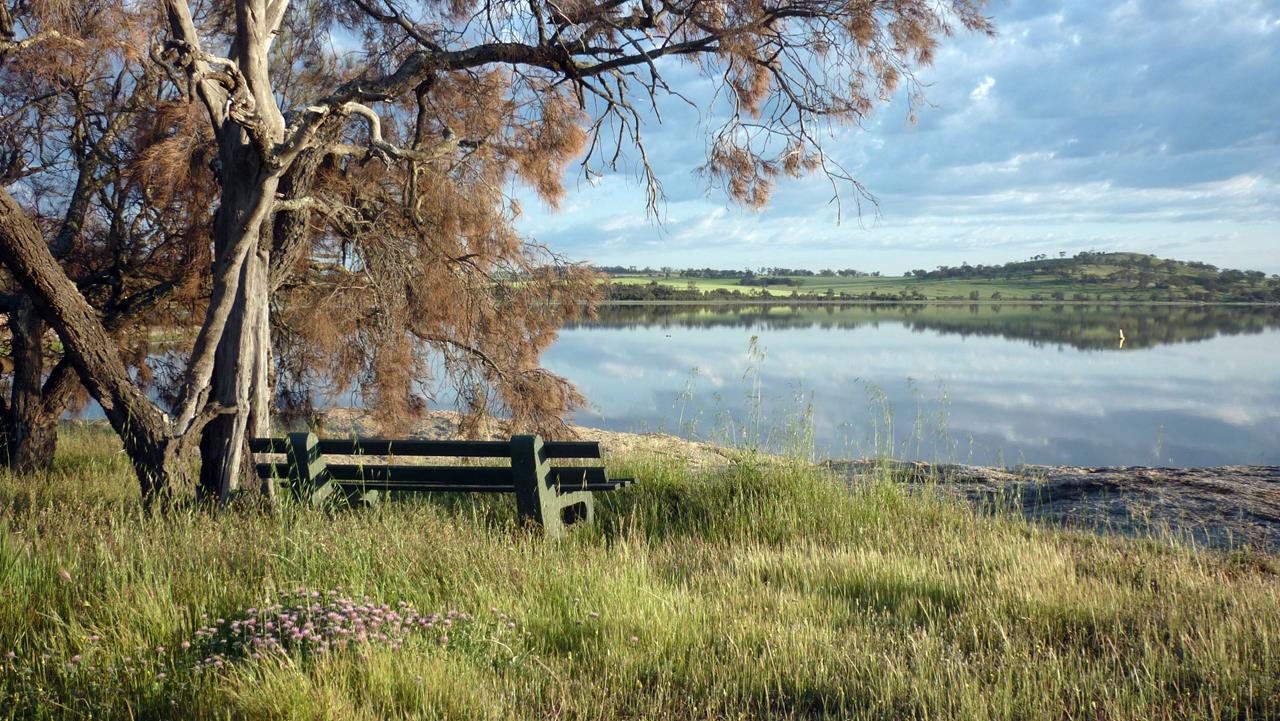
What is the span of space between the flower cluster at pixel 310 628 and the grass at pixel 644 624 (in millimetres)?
42

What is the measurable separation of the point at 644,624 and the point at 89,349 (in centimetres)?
430

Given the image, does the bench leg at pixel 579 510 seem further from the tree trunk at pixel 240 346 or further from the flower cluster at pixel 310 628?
the tree trunk at pixel 240 346

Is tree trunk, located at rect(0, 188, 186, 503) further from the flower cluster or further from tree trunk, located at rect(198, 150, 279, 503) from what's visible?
the flower cluster

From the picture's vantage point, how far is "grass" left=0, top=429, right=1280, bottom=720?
9.04 feet

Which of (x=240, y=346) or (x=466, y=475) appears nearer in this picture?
(x=466, y=475)

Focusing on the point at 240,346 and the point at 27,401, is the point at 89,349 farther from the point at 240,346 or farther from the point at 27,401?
the point at 27,401

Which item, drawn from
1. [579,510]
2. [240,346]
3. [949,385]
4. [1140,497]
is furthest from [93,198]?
[949,385]

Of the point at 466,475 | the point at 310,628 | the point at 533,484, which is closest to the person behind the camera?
the point at 310,628

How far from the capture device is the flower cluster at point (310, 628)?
9.43ft

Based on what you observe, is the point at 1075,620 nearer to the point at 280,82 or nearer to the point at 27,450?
the point at 27,450

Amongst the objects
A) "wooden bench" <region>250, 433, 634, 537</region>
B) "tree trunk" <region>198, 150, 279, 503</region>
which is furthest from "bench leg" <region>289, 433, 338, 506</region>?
"tree trunk" <region>198, 150, 279, 503</region>

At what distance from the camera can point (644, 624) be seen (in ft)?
11.2

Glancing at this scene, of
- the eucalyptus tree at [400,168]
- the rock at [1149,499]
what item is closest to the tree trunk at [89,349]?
the eucalyptus tree at [400,168]

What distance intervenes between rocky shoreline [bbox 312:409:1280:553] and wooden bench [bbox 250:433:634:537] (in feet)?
5.01
